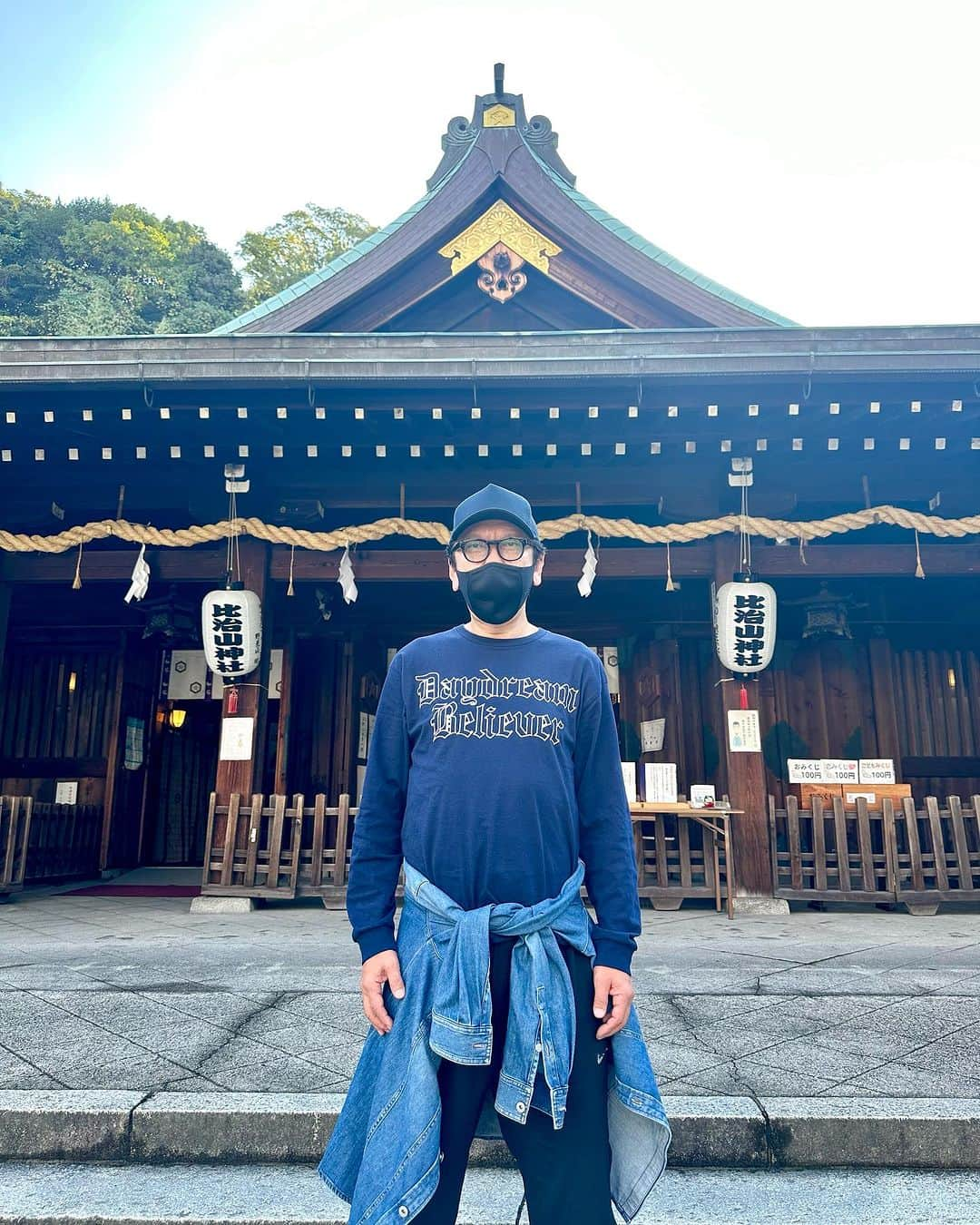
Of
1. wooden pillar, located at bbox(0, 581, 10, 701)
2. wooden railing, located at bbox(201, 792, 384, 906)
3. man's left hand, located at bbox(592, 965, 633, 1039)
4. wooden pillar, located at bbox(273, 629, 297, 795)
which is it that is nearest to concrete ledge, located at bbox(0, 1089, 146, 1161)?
man's left hand, located at bbox(592, 965, 633, 1039)

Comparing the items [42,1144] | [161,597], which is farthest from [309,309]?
[42,1144]

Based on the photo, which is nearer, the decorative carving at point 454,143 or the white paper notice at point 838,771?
the white paper notice at point 838,771

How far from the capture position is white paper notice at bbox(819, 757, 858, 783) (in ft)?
29.5

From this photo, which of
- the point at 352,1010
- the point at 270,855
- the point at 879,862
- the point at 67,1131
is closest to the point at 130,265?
the point at 270,855

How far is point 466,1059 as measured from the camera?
60.8 inches

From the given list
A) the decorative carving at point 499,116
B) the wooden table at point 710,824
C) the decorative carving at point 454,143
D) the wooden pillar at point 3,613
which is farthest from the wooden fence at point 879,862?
the decorative carving at point 499,116

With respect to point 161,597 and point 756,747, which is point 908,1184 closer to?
point 756,747

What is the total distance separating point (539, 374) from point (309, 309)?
3.75 meters

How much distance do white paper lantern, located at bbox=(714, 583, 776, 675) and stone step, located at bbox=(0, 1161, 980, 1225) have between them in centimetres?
497

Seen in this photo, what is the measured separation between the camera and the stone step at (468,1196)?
2281mm

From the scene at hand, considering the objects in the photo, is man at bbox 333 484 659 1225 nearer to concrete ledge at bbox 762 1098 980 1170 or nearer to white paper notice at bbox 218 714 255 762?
concrete ledge at bbox 762 1098 980 1170

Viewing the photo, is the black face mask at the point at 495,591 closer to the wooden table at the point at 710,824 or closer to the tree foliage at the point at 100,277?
the wooden table at the point at 710,824

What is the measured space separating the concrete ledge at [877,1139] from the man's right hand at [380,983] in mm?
1641

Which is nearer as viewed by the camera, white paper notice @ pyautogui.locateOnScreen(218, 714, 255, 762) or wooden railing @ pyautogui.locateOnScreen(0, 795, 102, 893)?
white paper notice @ pyautogui.locateOnScreen(218, 714, 255, 762)
